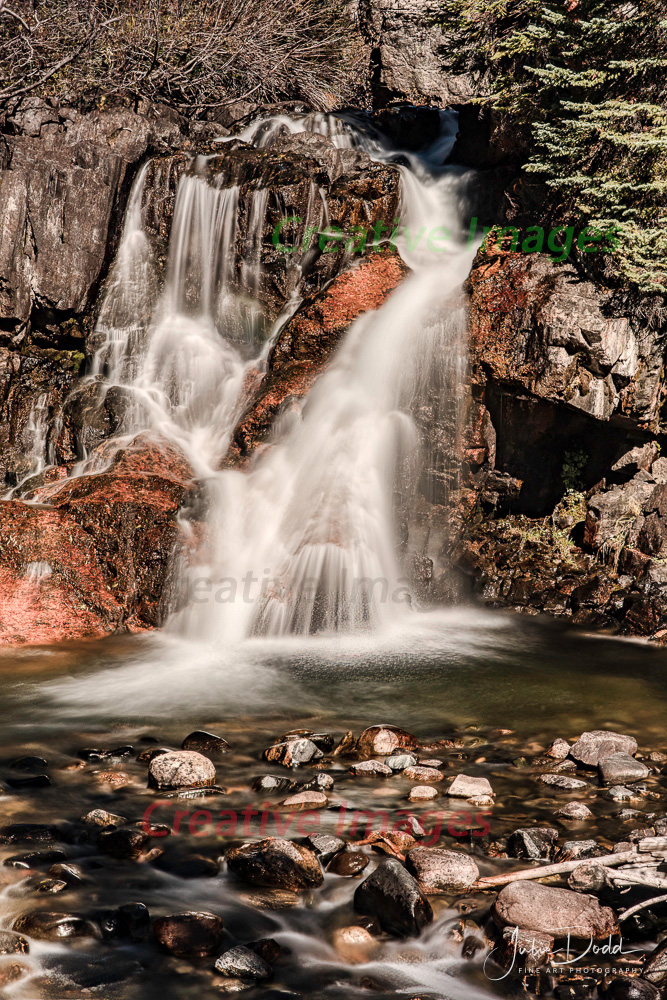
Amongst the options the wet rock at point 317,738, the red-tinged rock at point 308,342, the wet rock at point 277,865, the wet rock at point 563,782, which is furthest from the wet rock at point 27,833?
the red-tinged rock at point 308,342

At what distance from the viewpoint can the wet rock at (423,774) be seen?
5.04 metres

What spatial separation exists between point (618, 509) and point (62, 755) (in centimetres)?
776

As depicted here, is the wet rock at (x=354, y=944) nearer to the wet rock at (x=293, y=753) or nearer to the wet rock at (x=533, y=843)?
the wet rock at (x=533, y=843)

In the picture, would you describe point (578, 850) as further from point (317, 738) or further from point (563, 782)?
point (317, 738)

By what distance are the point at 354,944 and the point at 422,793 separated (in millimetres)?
1471

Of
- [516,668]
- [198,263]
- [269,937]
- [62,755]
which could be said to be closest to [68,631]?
[62,755]

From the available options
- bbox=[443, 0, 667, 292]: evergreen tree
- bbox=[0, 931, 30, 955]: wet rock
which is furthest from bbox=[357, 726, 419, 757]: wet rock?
bbox=[443, 0, 667, 292]: evergreen tree

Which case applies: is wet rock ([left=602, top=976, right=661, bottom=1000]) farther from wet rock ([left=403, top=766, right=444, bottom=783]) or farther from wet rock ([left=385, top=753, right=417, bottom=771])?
wet rock ([left=385, top=753, right=417, bottom=771])

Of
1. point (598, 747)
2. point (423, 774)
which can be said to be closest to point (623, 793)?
point (598, 747)

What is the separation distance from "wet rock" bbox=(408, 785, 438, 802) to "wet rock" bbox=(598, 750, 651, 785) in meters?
1.18

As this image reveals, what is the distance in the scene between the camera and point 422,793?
15.6 ft

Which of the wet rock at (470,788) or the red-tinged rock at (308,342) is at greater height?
the red-tinged rock at (308,342)

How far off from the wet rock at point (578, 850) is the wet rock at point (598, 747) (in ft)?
4.21

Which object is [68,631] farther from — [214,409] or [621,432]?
[621,432]
